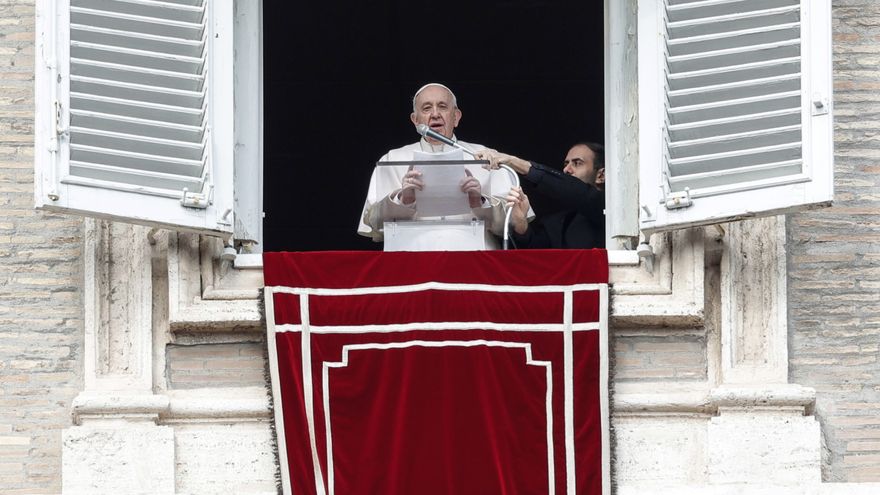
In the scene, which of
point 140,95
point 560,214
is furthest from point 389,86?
point 140,95

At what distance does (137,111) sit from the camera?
1066 cm

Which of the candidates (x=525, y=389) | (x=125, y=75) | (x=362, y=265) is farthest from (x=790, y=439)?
(x=125, y=75)

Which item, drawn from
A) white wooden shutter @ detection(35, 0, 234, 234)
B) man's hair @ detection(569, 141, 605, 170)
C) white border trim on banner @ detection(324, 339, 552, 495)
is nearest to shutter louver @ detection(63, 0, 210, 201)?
white wooden shutter @ detection(35, 0, 234, 234)

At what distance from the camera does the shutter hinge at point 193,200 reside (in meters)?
10.6

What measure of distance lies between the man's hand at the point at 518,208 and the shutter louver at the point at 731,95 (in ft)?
2.49

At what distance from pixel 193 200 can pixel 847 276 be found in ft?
8.17

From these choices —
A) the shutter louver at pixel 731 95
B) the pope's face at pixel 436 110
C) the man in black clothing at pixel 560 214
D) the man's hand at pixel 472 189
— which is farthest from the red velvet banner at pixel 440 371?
the pope's face at pixel 436 110

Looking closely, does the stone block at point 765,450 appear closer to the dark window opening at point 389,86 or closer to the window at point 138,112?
the window at point 138,112

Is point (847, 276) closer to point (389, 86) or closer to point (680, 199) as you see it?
point (680, 199)

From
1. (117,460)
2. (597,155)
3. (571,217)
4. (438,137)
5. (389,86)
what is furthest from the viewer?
(389,86)

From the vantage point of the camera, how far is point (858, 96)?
11.1 metres

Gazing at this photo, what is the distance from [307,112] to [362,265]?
4842 millimetres

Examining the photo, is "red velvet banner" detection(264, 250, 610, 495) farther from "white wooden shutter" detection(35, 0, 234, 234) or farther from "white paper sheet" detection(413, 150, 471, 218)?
"white paper sheet" detection(413, 150, 471, 218)

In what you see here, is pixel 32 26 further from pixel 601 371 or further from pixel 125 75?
pixel 601 371
